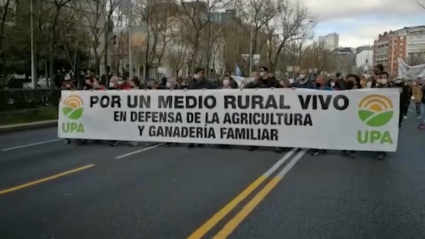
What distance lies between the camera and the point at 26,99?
23.6m

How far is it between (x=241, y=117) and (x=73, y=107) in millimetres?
4443

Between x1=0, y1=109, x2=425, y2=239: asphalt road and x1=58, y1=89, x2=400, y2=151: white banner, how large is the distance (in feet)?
1.47

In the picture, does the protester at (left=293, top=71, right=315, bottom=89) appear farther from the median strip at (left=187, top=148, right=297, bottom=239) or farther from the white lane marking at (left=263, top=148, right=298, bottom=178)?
the median strip at (left=187, top=148, right=297, bottom=239)

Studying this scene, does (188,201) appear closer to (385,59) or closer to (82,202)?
(82,202)

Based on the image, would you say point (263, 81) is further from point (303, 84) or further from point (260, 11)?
point (260, 11)

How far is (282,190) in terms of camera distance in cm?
788

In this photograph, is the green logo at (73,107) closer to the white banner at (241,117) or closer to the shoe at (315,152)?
the white banner at (241,117)

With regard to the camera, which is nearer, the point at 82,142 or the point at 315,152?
the point at 315,152

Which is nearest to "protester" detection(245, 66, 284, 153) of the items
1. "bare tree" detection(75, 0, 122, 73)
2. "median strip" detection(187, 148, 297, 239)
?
"median strip" detection(187, 148, 297, 239)

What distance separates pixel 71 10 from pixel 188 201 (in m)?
32.8

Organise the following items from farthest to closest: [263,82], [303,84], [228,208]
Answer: [303,84]
[263,82]
[228,208]

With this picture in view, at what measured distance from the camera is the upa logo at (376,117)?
11.4 meters

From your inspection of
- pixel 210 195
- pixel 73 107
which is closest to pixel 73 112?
pixel 73 107

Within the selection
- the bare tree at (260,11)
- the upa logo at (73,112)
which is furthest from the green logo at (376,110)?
the bare tree at (260,11)
